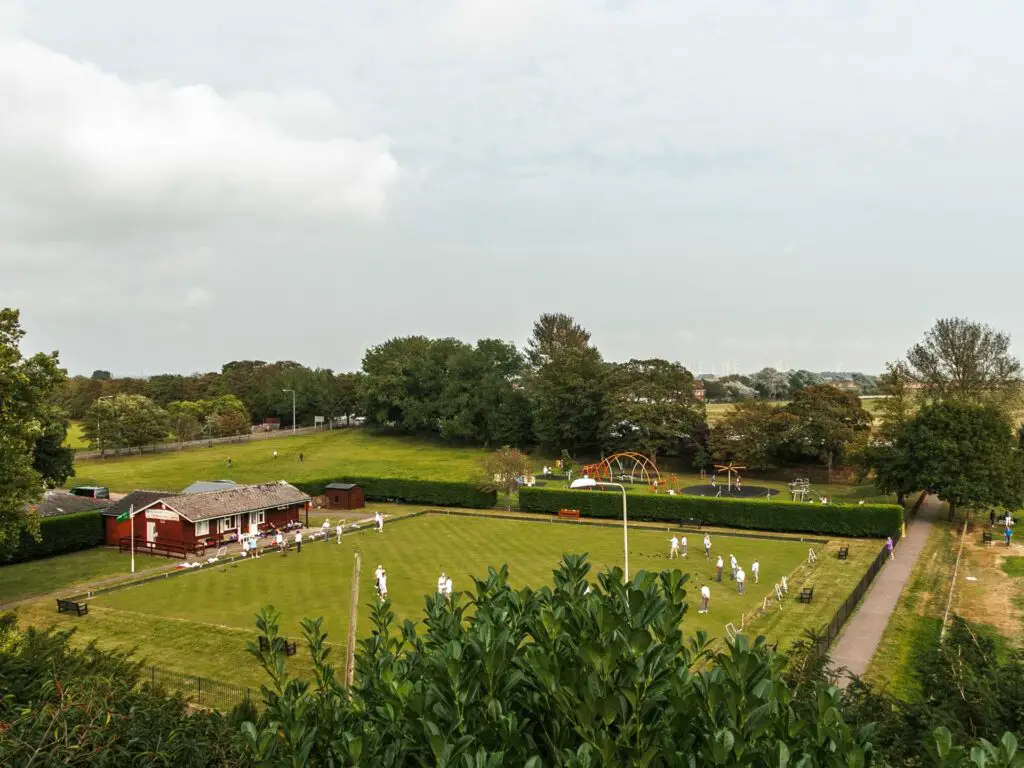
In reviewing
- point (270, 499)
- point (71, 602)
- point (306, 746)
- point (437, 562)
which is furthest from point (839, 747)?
point (270, 499)

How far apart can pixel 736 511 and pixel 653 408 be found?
874 inches

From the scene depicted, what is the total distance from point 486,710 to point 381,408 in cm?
8418

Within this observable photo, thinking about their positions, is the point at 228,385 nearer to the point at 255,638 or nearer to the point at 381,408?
the point at 381,408

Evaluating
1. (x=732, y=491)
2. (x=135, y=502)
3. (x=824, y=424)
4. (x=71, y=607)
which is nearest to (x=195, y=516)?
(x=135, y=502)

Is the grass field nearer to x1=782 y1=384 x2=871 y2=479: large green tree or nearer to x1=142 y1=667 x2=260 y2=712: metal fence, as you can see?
x1=142 y1=667 x2=260 y2=712: metal fence

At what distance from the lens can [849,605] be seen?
24516mm

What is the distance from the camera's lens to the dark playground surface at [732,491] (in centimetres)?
5225

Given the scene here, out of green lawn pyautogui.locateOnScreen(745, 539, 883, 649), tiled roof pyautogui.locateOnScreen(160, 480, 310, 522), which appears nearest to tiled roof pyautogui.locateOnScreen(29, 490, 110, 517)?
tiled roof pyautogui.locateOnScreen(160, 480, 310, 522)

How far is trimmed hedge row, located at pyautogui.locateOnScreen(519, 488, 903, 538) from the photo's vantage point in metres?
38.5

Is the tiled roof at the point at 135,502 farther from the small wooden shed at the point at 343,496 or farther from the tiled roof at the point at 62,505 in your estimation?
the small wooden shed at the point at 343,496

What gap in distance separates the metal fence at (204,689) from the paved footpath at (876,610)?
570 inches

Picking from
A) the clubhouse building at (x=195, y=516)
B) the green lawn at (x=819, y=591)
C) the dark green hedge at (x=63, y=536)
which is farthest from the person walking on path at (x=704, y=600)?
the dark green hedge at (x=63, y=536)

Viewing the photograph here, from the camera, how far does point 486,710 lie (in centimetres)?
463

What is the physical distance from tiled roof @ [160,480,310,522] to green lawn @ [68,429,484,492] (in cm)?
1292
